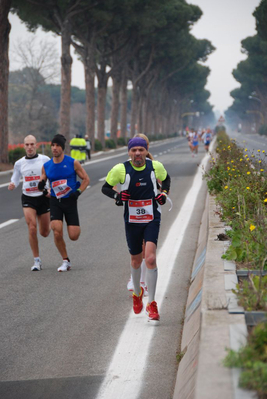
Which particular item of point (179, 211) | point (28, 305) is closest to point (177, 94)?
point (179, 211)

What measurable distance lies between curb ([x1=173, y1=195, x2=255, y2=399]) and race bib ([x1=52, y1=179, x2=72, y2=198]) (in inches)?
109

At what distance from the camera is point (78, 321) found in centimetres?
689

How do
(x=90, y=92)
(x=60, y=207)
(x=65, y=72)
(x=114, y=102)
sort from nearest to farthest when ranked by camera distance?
(x=60, y=207), (x=65, y=72), (x=90, y=92), (x=114, y=102)

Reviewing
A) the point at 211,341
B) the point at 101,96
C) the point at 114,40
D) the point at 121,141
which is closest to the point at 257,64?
the point at 121,141

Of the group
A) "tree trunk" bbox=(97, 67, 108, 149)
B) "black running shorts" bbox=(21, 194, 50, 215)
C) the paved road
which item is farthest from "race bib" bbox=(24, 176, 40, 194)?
"tree trunk" bbox=(97, 67, 108, 149)

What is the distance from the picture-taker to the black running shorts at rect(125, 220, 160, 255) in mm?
7047

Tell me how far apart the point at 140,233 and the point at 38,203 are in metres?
3.25

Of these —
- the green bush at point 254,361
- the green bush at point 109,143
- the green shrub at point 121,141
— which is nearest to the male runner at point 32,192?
the green bush at point 254,361

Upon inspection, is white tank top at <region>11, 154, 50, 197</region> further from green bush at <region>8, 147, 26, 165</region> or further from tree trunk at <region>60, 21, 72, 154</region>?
tree trunk at <region>60, 21, 72, 154</region>

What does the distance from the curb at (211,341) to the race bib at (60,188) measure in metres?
2.77

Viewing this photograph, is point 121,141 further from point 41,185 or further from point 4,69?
point 41,185

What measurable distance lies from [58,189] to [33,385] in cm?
448

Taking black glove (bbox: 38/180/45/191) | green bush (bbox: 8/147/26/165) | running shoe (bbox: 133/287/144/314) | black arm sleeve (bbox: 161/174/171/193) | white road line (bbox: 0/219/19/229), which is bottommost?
green bush (bbox: 8/147/26/165)

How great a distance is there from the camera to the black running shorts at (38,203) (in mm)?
10047
